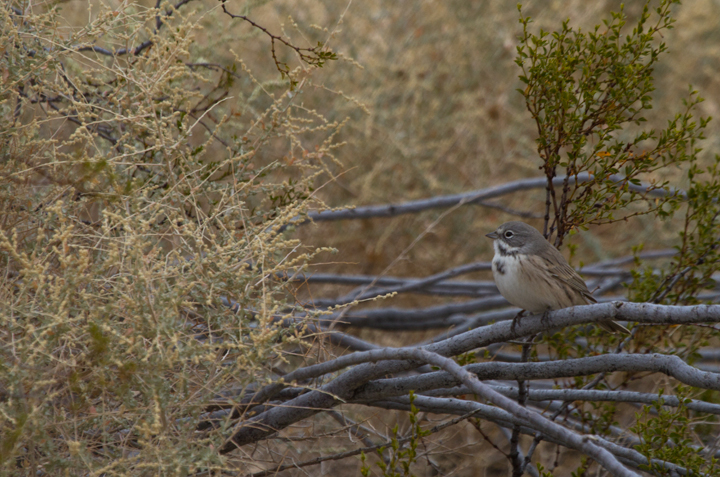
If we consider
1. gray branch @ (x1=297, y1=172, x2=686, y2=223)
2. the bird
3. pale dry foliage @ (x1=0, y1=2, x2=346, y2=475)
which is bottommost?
pale dry foliage @ (x1=0, y1=2, x2=346, y2=475)

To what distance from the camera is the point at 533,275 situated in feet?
12.6

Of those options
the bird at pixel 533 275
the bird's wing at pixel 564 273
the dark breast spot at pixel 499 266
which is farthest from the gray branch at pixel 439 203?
the bird's wing at pixel 564 273

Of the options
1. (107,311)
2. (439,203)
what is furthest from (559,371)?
(439,203)

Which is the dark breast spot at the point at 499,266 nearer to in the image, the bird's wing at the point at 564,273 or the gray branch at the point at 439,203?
the bird's wing at the point at 564,273

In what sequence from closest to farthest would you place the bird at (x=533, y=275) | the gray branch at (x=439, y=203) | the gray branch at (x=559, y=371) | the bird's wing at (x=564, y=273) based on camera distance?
the gray branch at (x=559, y=371) < the bird at (x=533, y=275) < the bird's wing at (x=564, y=273) < the gray branch at (x=439, y=203)

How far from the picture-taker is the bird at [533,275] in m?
3.77

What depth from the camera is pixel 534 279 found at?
3809 mm

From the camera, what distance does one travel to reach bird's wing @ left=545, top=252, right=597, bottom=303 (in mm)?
3969

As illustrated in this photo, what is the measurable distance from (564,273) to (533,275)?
0.99ft

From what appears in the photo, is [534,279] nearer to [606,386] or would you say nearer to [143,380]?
[606,386]

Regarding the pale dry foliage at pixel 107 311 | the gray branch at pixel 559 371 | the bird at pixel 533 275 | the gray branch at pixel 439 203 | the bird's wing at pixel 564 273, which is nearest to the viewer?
the pale dry foliage at pixel 107 311

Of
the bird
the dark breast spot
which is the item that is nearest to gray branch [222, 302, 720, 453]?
the bird

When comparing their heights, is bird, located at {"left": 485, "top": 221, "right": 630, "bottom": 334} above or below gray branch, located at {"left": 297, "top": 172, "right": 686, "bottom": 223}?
below

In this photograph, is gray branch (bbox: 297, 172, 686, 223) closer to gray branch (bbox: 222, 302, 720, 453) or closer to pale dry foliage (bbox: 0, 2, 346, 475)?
pale dry foliage (bbox: 0, 2, 346, 475)
